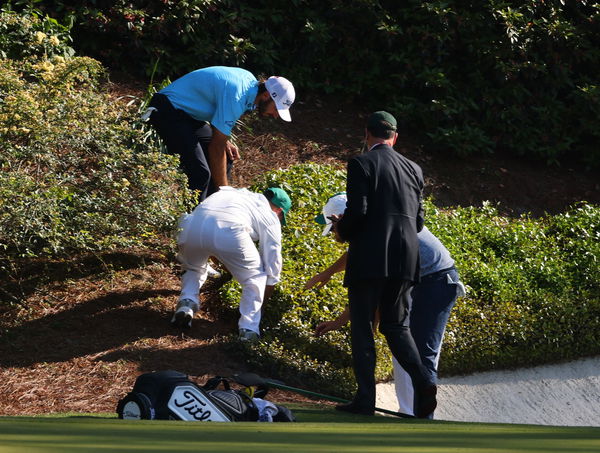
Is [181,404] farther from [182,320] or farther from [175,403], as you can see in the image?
[182,320]

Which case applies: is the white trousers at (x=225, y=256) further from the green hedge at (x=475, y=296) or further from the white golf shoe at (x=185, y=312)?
the green hedge at (x=475, y=296)

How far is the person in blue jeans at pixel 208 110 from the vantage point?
323 inches

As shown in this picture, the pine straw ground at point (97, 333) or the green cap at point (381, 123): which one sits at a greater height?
the green cap at point (381, 123)

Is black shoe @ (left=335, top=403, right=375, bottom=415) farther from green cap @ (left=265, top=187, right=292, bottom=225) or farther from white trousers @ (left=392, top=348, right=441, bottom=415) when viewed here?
green cap @ (left=265, top=187, right=292, bottom=225)

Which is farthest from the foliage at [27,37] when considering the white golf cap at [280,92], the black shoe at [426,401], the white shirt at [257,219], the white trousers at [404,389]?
the black shoe at [426,401]

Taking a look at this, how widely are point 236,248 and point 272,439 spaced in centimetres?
439

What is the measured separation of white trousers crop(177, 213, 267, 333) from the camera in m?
7.48

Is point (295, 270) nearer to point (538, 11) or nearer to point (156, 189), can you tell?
point (156, 189)

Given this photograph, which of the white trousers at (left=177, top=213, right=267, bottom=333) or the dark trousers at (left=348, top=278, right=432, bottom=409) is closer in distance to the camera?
the dark trousers at (left=348, top=278, right=432, bottom=409)

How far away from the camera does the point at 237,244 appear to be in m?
7.49

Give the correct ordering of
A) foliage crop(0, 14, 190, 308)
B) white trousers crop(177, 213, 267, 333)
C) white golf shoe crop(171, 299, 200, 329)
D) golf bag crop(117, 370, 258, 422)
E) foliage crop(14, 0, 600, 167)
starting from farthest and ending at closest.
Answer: foliage crop(14, 0, 600, 167), white golf shoe crop(171, 299, 200, 329), white trousers crop(177, 213, 267, 333), foliage crop(0, 14, 190, 308), golf bag crop(117, 370, 258, 422)

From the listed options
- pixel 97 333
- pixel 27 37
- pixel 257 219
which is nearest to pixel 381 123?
pixel 257 219

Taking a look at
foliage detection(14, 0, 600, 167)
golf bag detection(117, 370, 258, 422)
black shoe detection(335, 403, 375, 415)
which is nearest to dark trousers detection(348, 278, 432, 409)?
black shoe detection(335, 403, 375, 415)

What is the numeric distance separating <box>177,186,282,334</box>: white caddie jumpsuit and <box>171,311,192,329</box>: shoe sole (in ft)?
0.45
